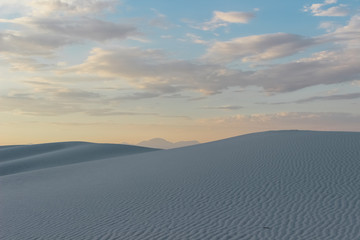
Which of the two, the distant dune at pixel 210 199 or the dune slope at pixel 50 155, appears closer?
the distant dune at pixel 210 199

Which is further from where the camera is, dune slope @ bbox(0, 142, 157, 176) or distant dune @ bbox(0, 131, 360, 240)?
dune slope @ bbox(0, 142, 157, 176)

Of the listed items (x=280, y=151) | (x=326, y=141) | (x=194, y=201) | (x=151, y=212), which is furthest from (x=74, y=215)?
(x=326, y=141)

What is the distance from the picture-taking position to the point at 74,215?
1178 cm

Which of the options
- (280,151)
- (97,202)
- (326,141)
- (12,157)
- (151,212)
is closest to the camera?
(151,212)

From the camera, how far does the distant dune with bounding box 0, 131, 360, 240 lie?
927 centimetres

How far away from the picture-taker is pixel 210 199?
12188 mm

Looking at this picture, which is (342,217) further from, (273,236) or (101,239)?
(101,239)

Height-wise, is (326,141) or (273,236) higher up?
(326,141)

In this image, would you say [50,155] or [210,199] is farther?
[50,155]

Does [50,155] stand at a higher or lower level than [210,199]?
higher

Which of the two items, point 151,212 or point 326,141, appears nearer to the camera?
point 151,212

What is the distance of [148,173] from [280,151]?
24.7ft

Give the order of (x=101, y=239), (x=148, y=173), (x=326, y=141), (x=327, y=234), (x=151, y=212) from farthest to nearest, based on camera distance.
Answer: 1. (x=326, y=141)
2. (x=148, y=173)
3. (x=151, y=212)
4. (x=101, y=239)
5. (x=327, y=234)

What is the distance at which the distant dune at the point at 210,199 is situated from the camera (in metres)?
9.27
